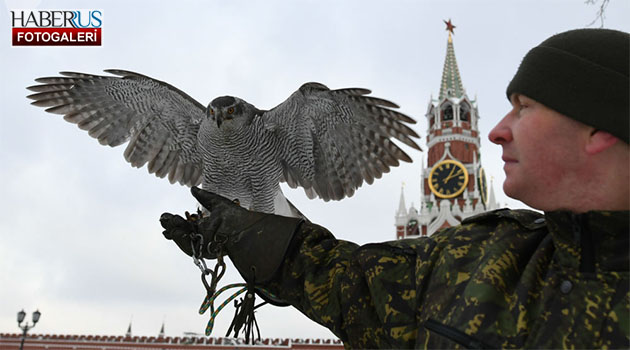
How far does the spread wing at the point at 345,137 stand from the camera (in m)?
2.87

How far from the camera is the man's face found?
1.31 m

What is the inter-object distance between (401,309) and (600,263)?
594 millimetres

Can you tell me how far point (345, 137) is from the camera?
2908 mm

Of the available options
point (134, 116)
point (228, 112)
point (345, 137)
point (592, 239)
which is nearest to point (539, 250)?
point (592, 239)

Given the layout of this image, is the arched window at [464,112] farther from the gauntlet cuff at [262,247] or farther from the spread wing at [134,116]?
the gauntlet cuff at [262,247]

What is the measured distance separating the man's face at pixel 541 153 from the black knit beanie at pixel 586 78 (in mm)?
39

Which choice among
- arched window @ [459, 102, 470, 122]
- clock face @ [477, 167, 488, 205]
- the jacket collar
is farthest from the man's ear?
arched window @ [459, 102, 470, 122]

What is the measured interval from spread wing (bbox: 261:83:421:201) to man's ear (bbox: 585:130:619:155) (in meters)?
1.59

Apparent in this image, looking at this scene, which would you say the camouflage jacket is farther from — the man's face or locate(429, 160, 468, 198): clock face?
locate(429, 160, 468, 198): clock face

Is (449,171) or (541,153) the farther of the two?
(449,171)

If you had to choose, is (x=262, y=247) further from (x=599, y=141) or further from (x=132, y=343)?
(x=132, y=343)

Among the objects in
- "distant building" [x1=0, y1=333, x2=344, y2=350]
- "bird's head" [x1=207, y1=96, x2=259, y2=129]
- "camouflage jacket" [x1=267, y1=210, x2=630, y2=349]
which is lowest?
"distant building" [x1=0, y1=333, x2=344, y2=350]

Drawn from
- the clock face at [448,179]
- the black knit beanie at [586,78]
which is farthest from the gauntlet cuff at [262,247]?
the clock face at [448,179]

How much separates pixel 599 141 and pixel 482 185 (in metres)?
48.5
